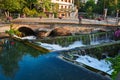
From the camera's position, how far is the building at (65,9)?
2241 inches

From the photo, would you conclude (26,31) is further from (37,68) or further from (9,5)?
(37,68)

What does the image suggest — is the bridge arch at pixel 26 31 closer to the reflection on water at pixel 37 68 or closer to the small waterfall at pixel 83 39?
the small waterfall at pixel 83 39

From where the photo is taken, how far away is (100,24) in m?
34.7

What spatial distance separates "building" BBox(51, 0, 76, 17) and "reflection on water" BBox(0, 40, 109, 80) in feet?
116

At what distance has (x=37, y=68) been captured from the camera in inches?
637

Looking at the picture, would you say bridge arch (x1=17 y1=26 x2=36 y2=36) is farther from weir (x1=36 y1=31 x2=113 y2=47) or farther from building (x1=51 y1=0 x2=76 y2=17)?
building (x1=51 y1=0 x2=76 y2=17)

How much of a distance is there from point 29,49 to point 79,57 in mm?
5273

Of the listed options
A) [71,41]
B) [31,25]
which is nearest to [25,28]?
[31,25]

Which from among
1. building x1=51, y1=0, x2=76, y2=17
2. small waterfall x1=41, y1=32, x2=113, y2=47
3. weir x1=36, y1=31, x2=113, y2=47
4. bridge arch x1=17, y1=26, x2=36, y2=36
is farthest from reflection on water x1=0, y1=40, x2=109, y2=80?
building x1=51, y1=0, x2=76, y2=17

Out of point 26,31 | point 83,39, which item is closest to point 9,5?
point 26,31

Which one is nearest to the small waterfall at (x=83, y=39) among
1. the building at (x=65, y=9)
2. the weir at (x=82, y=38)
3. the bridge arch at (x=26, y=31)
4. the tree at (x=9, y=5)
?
the weir at (x=82, y=38)

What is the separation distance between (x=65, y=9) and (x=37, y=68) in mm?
42981

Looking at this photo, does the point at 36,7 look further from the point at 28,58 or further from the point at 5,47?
the point at 28,58

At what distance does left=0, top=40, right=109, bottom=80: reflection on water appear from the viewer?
1431 centimetres
